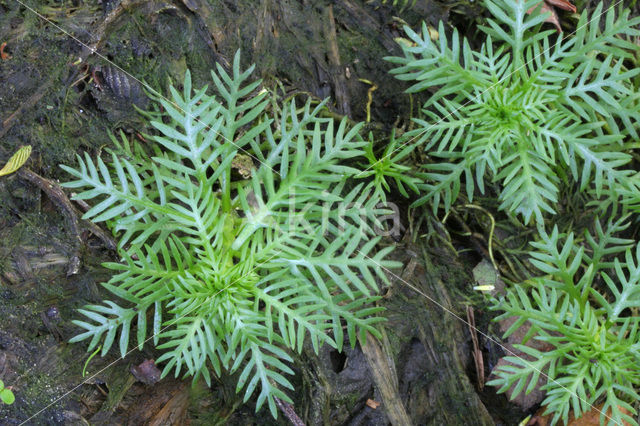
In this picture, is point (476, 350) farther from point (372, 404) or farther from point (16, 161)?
point (16, 161)

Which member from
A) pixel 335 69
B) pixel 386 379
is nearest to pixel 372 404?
pixel 386 379

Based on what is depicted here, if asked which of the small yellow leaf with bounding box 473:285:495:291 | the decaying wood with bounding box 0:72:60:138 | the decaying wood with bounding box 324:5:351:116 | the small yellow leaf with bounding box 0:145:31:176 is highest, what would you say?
the decaying wood with bounding box 324:5:351:116

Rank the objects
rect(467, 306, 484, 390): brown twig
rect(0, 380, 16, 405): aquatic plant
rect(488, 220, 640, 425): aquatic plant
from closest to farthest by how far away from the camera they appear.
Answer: rect(0, 380, 16, 405): aquatic plant
rect(488, 220, 640, 425): aquatic plant
rect(467, 306, 484, 390): brown twig

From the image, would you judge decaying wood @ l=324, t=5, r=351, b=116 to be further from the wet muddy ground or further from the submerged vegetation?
the submerged vegetation

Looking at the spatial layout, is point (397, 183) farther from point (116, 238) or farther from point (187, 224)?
point (116, 238)

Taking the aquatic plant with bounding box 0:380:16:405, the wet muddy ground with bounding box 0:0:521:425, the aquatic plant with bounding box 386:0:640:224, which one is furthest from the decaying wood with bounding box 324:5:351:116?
the aquatic plant with bounding box 0:380:16:405

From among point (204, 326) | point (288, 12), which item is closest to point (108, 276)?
point (204, 326)
